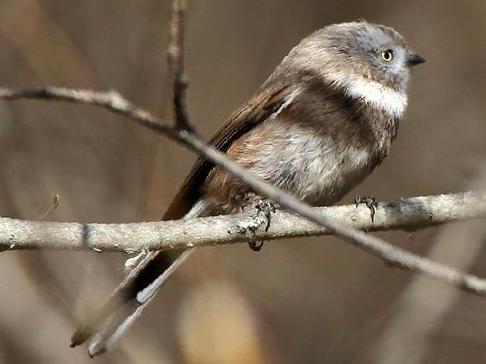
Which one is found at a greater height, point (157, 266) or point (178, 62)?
point (178, 62)

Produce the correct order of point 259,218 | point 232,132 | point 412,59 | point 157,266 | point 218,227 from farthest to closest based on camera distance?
point 412,59 < point 232,132 < point 157,266 < point 259,218 < point 218,227

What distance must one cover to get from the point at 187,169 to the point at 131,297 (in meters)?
2.68

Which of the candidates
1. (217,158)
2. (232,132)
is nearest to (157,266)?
(232,132)

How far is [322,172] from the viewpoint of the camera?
479cm

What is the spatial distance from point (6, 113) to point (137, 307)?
2704 millimetres

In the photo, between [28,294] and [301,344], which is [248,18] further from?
[28,294]

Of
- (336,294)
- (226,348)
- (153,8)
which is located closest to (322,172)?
(226,348)

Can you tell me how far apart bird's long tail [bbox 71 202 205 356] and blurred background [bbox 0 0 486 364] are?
28cm

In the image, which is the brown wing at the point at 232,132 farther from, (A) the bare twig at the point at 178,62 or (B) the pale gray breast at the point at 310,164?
(A) the bare twig at the point at 178,62

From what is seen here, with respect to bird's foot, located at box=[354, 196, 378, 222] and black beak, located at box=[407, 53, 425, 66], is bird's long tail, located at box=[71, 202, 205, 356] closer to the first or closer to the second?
bird's foot, located at box=[354, 196, 378, 222]

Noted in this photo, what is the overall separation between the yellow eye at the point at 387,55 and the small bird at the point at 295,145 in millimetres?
157

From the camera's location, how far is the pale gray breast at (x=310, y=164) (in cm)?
480

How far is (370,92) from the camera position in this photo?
5.23 m

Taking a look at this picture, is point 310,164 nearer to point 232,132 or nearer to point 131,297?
point 232,132
